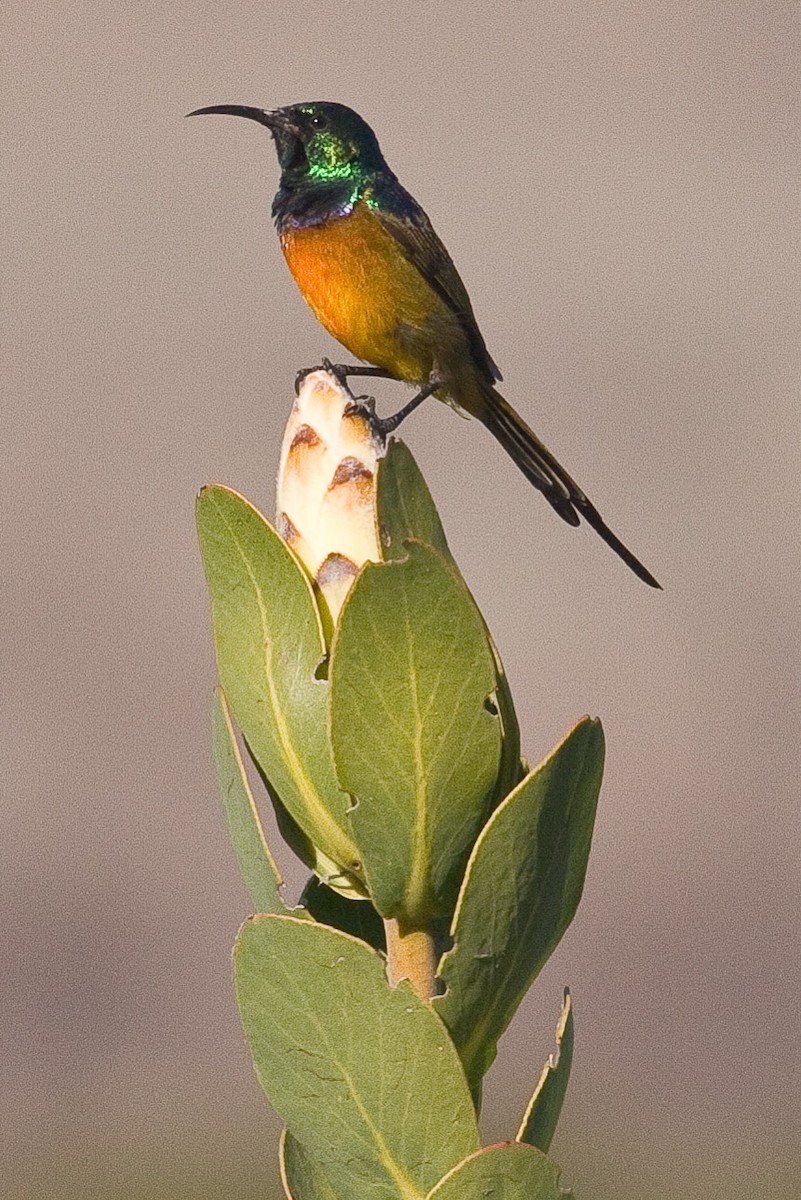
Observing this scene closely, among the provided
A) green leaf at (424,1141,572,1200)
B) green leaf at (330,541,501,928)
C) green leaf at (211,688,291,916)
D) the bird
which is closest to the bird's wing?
the bird

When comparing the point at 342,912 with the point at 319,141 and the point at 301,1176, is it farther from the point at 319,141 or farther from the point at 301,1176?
the point at 319,141

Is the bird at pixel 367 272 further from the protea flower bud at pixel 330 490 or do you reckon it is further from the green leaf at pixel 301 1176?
the green leaf at pixel 301 1176

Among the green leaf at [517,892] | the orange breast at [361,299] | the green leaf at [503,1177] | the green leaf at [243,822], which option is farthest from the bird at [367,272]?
the green leaf at [503,1177]

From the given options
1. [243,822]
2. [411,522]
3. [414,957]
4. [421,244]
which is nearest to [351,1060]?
[414,957]

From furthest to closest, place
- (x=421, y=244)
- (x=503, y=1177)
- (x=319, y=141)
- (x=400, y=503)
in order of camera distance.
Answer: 1. (x=421, y=244)
2. (x=319, y=141)
3. (x=400, y=503)
4. (x=503, y=1177)

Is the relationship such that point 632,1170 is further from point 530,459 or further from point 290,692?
point 290,692

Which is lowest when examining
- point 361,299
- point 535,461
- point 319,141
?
point 535,461

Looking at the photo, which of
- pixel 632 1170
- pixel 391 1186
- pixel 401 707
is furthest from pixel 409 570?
pixel 632 1170
